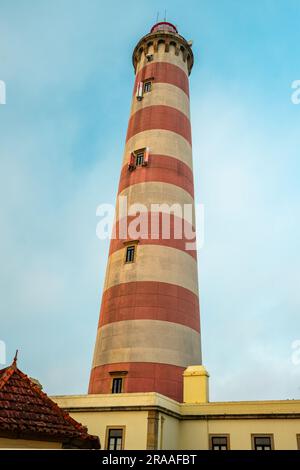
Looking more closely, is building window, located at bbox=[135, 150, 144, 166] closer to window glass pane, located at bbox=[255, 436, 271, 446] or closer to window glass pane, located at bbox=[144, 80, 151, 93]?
window glass pane, located at bbox=[144, 80, 151, 93]

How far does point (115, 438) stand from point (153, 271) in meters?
10.2

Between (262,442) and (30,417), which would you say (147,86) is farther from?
(30,417)

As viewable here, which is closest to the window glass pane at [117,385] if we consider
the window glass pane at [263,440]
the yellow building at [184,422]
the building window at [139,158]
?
the yellow building at [184,422]

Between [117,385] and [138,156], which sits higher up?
[138,156]

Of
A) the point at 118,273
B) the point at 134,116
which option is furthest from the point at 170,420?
the point at 134,116

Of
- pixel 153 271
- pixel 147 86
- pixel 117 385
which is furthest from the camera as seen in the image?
pixel 147 86

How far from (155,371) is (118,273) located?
6.95 metres

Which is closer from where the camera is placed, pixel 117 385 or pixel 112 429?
pixel 112 429

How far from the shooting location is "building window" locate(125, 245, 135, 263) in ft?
94.2

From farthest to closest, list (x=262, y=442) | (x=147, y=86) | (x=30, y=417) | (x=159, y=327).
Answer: (x=147, y=86), (x=159, y=327), (x=262, y=442), (x=30, y=417)

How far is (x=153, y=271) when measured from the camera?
2777 cm

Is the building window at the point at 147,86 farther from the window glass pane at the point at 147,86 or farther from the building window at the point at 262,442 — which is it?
the building window at the point at 262,442

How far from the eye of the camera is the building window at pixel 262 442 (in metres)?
21.1

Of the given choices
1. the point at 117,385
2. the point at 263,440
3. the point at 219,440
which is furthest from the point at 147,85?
the point at 263,440
